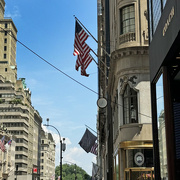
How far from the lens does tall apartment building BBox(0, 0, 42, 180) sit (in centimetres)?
13325

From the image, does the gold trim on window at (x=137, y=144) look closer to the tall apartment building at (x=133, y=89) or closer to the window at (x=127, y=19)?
the tall apartment building at (x=133, y=89)

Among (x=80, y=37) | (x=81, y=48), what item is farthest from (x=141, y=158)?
(x=80, y=37)

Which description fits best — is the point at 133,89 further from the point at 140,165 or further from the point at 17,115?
the point at 17,115

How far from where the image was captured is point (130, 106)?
23234 millimetres

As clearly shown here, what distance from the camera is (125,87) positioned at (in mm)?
23906

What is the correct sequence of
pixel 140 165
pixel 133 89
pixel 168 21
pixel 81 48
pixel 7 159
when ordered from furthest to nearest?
pixel 7 159, pixel 81 48, pixel 133 89, pixel 140 165, pixel 168 21

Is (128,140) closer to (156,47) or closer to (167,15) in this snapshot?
(156,47)

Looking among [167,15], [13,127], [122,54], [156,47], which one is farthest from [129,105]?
[13,127]

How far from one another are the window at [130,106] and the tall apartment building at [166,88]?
9.99 metres

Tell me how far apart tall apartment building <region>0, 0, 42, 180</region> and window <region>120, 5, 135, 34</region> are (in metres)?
106

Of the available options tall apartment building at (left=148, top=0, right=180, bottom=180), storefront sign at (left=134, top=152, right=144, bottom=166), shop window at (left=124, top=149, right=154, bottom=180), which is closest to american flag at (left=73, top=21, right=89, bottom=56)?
shop window at (left=124, top=149, right=154, bottom=180)

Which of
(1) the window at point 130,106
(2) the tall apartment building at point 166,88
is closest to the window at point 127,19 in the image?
(1) the window at point 130,106

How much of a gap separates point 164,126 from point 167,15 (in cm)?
311

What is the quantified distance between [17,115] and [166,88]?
125147mm
